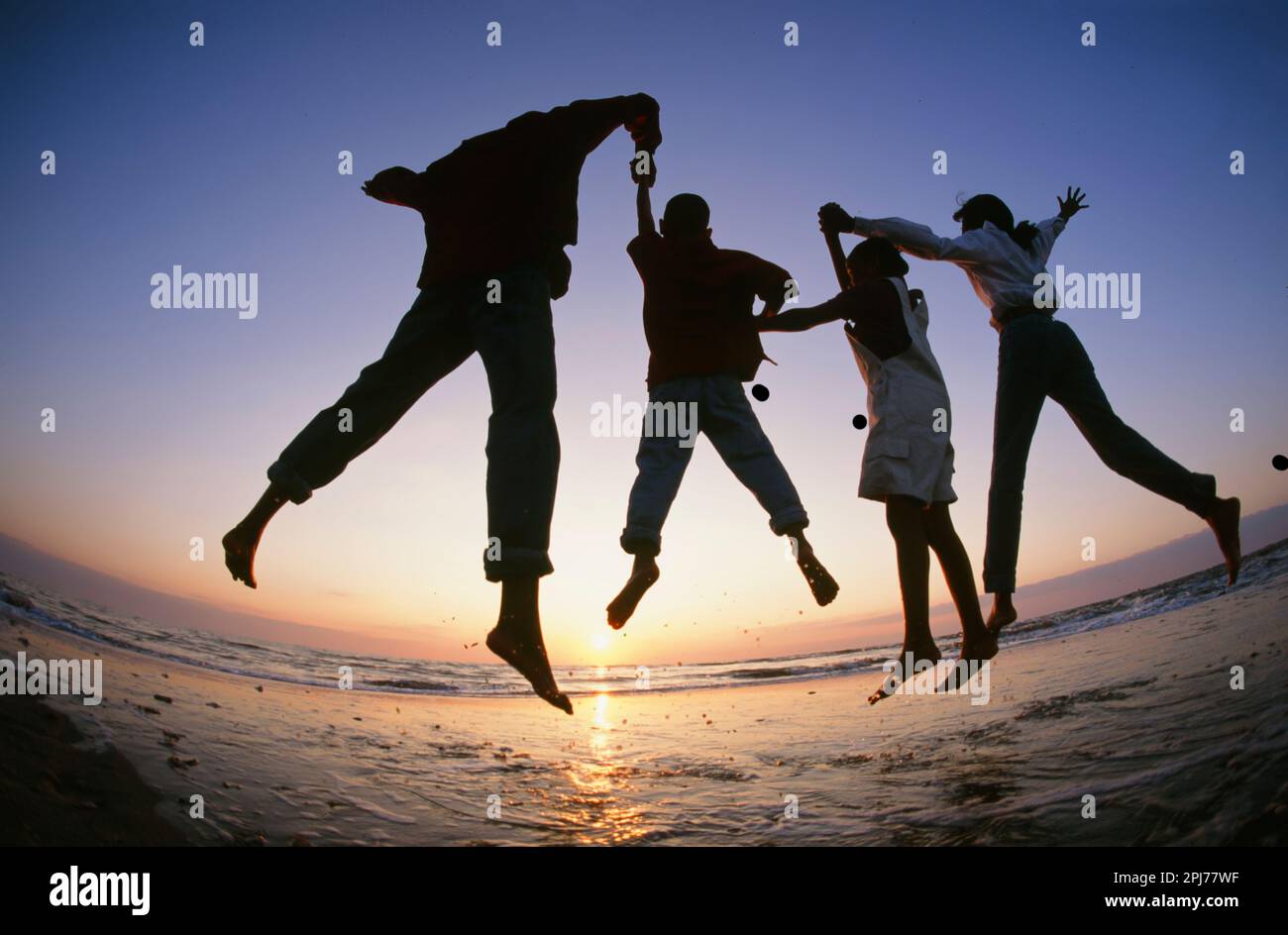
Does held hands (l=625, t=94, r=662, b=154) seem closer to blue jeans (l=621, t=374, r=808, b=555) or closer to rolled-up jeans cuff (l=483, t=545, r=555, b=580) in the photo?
blue jeans (l=621, t=374, r=808, b=555)

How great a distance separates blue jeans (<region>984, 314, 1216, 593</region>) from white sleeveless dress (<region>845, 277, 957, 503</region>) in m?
0.33

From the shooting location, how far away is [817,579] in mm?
3719

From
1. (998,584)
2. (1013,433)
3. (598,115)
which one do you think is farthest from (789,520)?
(598,115)

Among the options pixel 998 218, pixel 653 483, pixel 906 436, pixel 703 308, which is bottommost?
pixel 653 483

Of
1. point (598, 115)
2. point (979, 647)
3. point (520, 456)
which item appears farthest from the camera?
point (979, 647)

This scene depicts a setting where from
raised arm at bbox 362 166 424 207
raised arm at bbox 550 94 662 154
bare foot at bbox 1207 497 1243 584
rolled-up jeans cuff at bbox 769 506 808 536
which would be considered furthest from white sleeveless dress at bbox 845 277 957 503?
raised arm at bbox 362 166 424 207

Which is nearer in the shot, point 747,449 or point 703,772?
point 747,449

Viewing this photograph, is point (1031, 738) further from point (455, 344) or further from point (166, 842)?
point (166, 842)

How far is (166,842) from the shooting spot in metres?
2.64

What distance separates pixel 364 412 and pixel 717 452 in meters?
1.94

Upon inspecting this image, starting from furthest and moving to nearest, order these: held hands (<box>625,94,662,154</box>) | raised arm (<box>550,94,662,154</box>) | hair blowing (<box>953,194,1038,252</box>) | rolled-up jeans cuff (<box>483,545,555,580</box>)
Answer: hair blowing (<box>953,194,1038,252</box>) < held hands (<box>625,94,662,154</box>) < raised arm (<box>550,94,662,154</box>) < rolled-up jeans cuff (<box>483,545,555,580</box>)

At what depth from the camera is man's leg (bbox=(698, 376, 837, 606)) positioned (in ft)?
12.6

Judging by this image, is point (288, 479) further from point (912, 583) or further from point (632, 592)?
point (912, 583)
